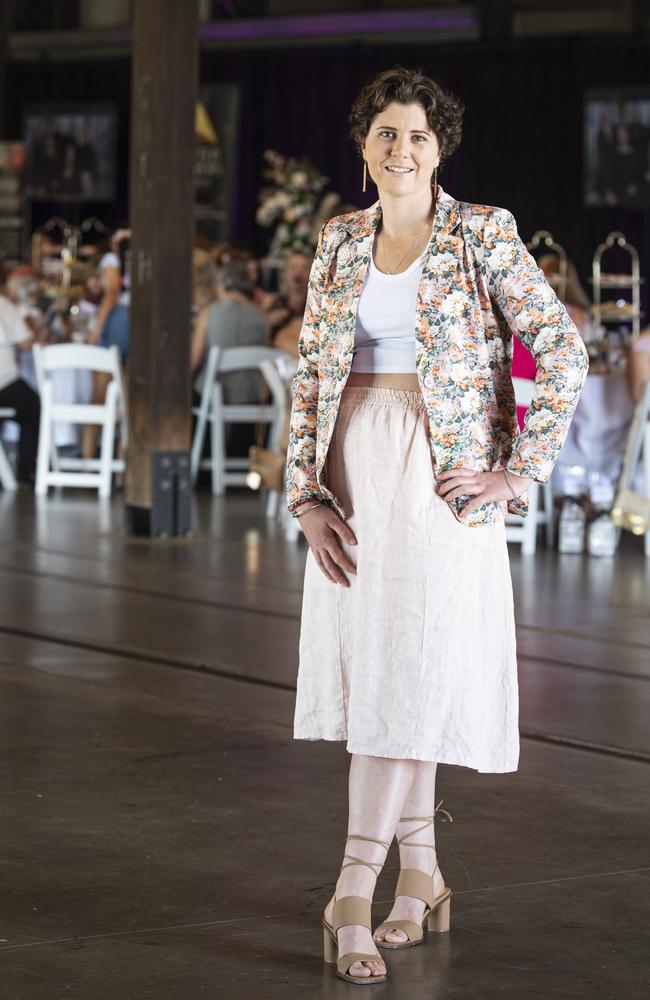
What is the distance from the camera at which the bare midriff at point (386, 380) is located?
8.20ft

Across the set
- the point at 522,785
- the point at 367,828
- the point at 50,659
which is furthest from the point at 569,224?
the point at 367,828

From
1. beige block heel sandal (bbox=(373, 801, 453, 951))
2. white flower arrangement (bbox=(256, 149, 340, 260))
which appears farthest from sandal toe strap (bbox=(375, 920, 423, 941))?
white flower arrangement (bbox=(256, 149, 340, 260))

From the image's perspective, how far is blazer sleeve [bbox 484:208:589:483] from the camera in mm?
2488

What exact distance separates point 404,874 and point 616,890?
0.45 m

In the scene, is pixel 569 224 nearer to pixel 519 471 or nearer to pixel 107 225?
pixel 107 225

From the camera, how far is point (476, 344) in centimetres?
251

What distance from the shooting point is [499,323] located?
2.54 metres

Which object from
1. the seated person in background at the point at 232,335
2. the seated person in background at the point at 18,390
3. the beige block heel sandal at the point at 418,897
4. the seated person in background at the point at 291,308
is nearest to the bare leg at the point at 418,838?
the beige block heel sandal at the point at 418,897

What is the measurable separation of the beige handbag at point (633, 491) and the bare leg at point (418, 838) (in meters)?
5.21

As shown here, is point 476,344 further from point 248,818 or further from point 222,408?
point 222,408

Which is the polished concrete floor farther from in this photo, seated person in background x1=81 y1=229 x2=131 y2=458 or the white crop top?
seated person in background x1=81 y1=229 x2=131 y2=458

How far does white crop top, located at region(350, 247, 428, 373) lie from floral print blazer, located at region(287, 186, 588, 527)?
0.02 m

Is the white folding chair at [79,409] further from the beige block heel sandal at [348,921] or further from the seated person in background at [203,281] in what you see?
the beige block heel sandal at [348,921]

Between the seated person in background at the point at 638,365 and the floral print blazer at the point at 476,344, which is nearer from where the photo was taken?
the floral print blazer at the point at 476,344
